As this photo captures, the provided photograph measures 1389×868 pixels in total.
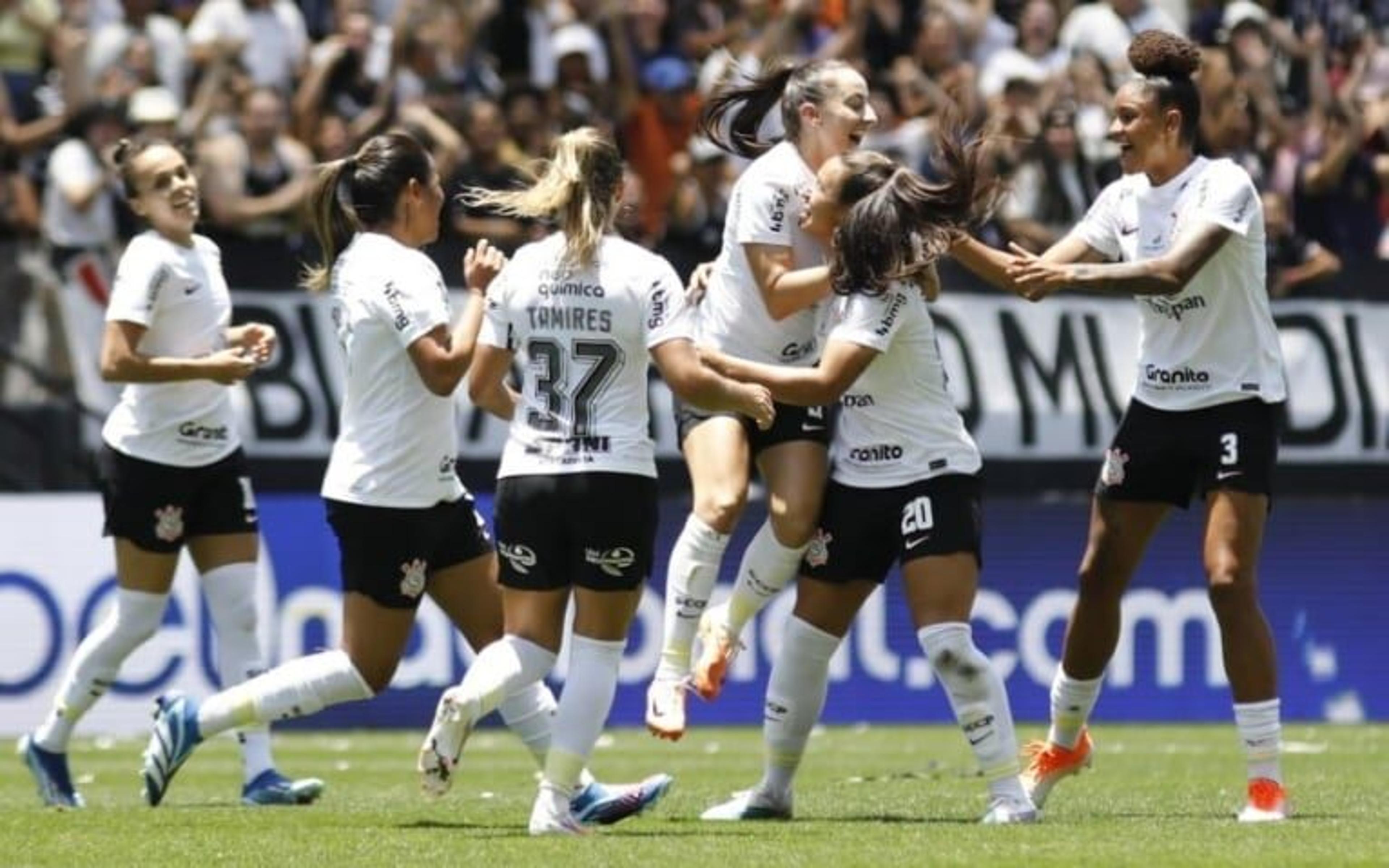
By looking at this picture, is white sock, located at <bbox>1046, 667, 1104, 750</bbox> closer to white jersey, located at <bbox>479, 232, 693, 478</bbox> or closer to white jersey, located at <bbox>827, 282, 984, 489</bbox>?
white jersey, located at <bbox>827, 282, 984, 489</bbox>

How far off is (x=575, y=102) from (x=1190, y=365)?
10.2 m

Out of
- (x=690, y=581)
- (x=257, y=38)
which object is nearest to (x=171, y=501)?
(x=690, y=581)

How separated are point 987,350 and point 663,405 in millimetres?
2165

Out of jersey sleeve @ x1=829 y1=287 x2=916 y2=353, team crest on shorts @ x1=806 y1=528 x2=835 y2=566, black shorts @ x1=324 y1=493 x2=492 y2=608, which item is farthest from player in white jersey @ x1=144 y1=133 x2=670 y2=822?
jersey sleeve @ x1=829 y1=287 x2=916 y2=353

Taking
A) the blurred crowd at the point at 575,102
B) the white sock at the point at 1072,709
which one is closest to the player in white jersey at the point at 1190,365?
the white sock at the point at 1072,709

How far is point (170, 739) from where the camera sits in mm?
10992

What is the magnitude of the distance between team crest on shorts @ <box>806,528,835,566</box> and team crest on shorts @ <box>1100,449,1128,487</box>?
3.75ft

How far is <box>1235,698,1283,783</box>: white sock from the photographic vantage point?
1054 centimetres

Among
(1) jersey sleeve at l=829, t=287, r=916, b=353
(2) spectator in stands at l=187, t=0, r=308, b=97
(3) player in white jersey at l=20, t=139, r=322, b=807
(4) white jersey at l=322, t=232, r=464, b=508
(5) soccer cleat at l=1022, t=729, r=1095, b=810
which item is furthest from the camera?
(2) spectator in stands at l=187, t=0, r=308, b=97

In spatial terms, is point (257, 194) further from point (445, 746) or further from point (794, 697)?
point (445, 746)

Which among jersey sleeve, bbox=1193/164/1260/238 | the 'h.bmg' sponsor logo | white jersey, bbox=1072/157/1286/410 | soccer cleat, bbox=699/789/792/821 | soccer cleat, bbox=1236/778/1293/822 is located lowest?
soccer cleat, bbox=699/789/792/821

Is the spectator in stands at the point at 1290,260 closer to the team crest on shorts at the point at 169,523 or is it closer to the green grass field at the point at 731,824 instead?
the green grass field at the point at 731,824

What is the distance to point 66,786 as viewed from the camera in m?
12.1

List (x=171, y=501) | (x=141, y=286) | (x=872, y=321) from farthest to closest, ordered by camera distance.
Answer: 1. (x=171, y=501)
2. (x=141, y=286)
3. (x=872, y=321)
